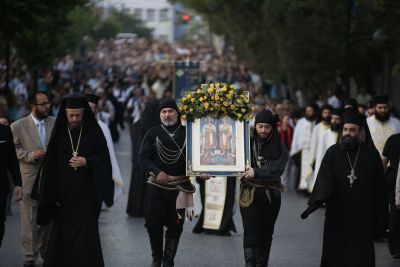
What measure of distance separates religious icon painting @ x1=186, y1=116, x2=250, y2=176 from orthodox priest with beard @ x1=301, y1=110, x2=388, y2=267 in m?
0.87

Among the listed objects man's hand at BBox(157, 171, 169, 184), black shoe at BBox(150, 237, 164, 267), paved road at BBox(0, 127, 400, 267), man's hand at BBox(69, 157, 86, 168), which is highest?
man's hand at BBox(69, 157, 86, 168)

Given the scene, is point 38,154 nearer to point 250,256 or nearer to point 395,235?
point 250,256

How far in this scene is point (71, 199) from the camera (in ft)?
35.8

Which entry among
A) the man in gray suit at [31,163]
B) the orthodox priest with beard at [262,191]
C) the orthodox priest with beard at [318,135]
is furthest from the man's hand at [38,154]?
the orthodox priest with beard at [318,135]

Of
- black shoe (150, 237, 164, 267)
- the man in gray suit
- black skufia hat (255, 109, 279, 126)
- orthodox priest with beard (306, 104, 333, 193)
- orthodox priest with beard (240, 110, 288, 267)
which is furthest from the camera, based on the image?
orthodox priest with beard (306, 104, 333, 193)

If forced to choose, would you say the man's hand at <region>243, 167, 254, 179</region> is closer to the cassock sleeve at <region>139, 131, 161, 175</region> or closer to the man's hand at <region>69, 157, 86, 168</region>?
the cassock sleeve at <region>139, 131, 161, 175</region>

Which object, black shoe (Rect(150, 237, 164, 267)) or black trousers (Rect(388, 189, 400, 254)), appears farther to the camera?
black trousers (Rect(388, 189, 400, 254))

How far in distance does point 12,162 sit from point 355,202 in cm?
348

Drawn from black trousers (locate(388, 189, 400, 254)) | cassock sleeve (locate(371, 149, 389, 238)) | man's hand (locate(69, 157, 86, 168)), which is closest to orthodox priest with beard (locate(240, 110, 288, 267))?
cassock sleeve (locate(371, 149, 389, 238))

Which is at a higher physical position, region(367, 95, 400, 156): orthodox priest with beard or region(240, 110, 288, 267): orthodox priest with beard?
region(367, 95, 400, 156): orthodox priest with beard

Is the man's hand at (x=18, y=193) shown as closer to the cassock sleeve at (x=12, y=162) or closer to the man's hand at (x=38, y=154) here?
the cassock sleeve at (x=12, y=162)

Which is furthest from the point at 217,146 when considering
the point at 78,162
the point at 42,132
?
the point at 42,132

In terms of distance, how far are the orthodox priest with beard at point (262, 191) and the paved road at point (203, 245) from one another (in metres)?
1.41

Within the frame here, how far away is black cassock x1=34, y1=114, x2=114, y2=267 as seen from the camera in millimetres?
10883
